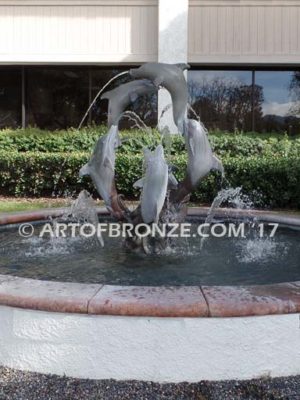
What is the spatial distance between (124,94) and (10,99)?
11844 mm

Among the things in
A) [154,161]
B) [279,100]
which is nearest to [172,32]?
[279,100]

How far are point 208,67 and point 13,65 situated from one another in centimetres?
561

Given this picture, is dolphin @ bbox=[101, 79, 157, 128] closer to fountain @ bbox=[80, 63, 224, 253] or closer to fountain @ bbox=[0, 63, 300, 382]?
fountain @ bbox=[80, 63, 224, 253]

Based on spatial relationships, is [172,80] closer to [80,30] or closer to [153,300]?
[153,300]

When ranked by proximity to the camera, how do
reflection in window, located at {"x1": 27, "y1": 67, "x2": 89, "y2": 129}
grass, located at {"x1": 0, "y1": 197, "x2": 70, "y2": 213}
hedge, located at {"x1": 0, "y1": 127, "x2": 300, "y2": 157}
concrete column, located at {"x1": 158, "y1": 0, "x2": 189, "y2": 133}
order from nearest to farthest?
grass, located at {"x1": 0, "y1": 197, "x2": 70, "y2": 213}
hedge, located at {"x1": 0, "y1": 127, "x2": 300, "y2": 157}
concrete column, located at {"x1": 158, "y1": 0, "x2": 189, "y2": 133}
reflection in window, located at {"x1": 27, "y1": 67, "x2": 89, "y2": 129}

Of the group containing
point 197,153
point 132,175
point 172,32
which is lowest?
point 132,175

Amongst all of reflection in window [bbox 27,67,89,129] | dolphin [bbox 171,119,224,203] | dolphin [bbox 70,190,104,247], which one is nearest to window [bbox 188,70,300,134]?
reflection in window [bbox 27,67,89,129]

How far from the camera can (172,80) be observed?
579 cm

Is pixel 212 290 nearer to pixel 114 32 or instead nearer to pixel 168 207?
pixel 168 207

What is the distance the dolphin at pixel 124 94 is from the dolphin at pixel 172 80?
0.10m

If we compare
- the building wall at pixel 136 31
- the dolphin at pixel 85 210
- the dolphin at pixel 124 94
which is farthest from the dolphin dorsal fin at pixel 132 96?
the building wall at pixel 136 31

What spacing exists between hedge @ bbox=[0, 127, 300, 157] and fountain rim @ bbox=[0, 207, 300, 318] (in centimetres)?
878

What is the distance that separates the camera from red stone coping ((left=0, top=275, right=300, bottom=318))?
11.2 feet

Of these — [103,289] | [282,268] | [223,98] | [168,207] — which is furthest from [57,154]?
[103,289]
